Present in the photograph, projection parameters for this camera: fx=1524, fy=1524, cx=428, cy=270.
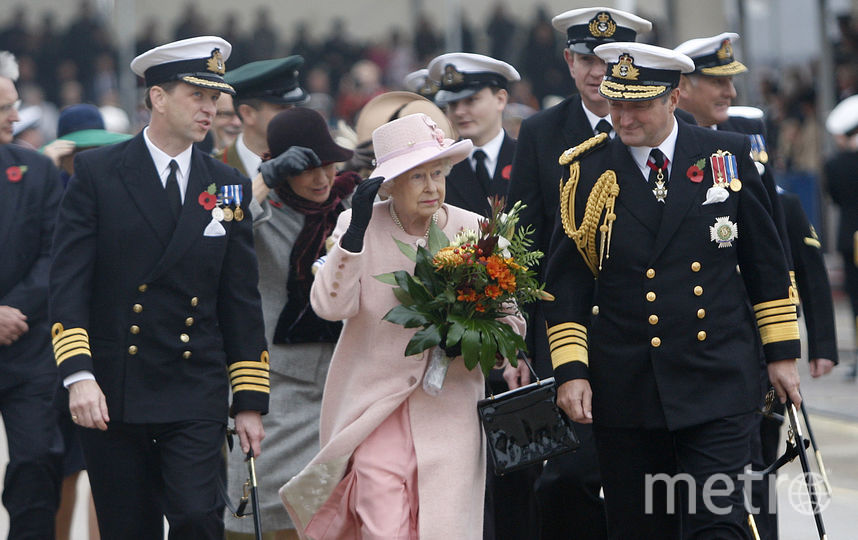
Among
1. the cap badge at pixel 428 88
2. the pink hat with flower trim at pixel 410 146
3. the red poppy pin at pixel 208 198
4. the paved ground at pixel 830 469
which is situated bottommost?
the paved ground at pixel 830 469

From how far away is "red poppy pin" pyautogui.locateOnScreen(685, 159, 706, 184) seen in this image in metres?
5.27

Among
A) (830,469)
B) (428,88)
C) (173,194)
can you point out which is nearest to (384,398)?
(173,194)

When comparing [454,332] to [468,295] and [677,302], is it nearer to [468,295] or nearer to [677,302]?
[468,295]

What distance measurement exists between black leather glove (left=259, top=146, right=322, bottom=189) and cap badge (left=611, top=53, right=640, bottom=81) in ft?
5.30

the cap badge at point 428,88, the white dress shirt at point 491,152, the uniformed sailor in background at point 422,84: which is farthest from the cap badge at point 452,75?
the uniformed sailor in background at point 422,84

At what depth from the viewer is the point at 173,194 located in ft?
18.1

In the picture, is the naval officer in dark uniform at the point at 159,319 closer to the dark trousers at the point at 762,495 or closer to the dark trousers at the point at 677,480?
the dark trousers at the point at 677,480

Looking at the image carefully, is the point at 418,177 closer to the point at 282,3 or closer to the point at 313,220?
the point at 313,220

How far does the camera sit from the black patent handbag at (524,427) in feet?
→ 17.0

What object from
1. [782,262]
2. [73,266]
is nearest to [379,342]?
[73,266]

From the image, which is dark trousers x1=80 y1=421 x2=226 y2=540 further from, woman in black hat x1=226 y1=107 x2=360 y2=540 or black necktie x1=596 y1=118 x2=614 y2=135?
black necktie x1=596 y1=118 x2=614 y2=135

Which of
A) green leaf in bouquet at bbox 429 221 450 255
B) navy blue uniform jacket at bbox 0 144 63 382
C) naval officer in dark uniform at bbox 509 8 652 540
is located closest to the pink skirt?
green leaf in bouquet at bbox 429 221 450 255

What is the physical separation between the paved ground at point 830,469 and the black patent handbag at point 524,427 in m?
2.51

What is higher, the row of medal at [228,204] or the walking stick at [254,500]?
the row of medal at [228,204]
